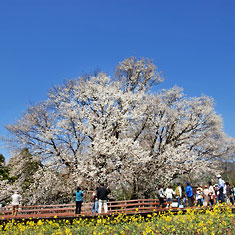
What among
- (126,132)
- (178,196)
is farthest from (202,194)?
(126,132)

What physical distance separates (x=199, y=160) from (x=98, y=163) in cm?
969

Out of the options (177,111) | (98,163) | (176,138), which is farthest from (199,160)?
(98,163)

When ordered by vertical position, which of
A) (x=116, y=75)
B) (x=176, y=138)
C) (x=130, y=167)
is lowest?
(x=130, y=167)

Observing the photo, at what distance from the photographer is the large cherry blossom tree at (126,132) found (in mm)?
19469

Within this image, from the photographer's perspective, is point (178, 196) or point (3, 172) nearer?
point (178, 196)

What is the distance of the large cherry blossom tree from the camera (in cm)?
1947

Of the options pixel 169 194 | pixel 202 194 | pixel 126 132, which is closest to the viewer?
pixel 169 194

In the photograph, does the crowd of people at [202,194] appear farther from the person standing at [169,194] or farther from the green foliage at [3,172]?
the green foliage at [3,172]

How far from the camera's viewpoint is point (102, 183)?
18453 millimetres

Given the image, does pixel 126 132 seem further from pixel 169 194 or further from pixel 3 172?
pixel 3 172

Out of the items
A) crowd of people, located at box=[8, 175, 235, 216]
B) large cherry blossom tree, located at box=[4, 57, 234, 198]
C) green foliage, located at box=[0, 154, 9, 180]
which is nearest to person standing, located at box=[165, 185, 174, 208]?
crowd of people, located at box=[8, 175, 235, 216]

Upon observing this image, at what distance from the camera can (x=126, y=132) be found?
897 inches

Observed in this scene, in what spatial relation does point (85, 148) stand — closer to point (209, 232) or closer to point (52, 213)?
point (52, 213)

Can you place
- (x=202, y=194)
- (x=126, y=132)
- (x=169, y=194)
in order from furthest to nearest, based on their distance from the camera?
(x=126, y=132) < (x=202, y=194) < (x=169, y=194)
